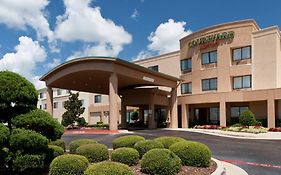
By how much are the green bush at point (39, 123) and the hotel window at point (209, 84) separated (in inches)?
1200

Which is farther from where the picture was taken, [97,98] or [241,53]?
[97,98]

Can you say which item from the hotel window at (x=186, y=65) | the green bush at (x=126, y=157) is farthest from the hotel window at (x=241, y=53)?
the green bush at (x=126, y=157)

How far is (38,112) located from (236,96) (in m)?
28.5

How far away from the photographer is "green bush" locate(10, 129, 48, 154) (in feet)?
24.5

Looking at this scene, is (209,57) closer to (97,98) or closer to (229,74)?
(229,74)

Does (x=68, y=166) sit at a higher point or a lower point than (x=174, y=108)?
lower

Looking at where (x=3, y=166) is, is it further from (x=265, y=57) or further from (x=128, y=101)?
(x=265, y=57)

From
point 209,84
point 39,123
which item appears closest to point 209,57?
point 209,84

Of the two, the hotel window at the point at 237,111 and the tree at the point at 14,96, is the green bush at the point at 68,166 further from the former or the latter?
the hotel window at the point at 237,111

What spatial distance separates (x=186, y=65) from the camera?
40500 millimetres

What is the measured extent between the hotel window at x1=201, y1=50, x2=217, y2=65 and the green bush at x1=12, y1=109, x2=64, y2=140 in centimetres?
3081

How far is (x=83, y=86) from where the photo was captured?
37.6m

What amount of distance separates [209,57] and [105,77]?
14.5 m

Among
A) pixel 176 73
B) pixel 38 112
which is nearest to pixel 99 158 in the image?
pixel 38 112
